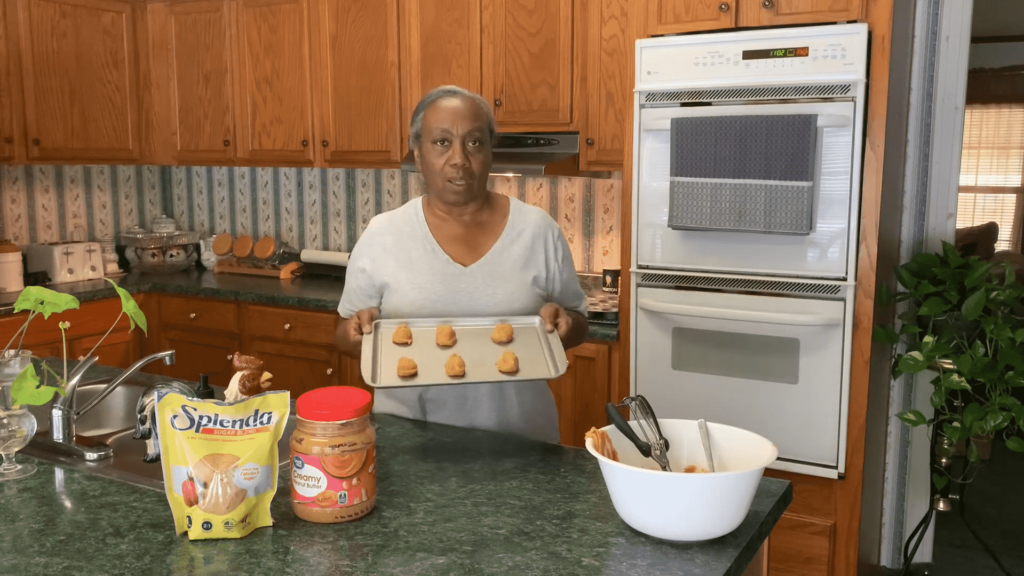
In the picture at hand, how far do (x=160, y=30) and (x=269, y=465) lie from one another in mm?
3482

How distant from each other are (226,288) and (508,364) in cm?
227

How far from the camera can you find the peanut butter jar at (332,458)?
44.8 inches

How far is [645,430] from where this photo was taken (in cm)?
128

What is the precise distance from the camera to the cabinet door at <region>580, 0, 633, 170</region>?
2.83 metres

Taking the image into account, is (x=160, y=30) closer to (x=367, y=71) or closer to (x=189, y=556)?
(x=367, y=71)

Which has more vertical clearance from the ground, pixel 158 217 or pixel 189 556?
pixel 158 217

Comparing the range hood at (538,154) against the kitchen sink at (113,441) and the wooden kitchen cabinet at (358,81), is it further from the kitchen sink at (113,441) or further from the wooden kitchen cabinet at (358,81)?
the kitchen sink at (113,441)

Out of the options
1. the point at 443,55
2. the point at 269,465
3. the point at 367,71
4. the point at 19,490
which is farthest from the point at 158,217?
the point at 269,465

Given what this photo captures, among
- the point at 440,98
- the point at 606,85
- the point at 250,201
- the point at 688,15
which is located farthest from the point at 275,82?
the point at 440,98

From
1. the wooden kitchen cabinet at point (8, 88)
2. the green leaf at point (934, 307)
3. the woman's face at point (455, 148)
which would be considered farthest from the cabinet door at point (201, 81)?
the green leaf at point (934, 307)

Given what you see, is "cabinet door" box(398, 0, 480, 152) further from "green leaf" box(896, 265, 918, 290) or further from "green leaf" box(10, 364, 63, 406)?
"green leaf" box(10, 364, 63, 406)

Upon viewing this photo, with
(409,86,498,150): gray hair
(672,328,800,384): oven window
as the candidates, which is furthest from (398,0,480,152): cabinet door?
(409,86,498,150): gray hair

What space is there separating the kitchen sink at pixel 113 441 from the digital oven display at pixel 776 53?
1.61 meters

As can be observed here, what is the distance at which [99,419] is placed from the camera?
204 cm
